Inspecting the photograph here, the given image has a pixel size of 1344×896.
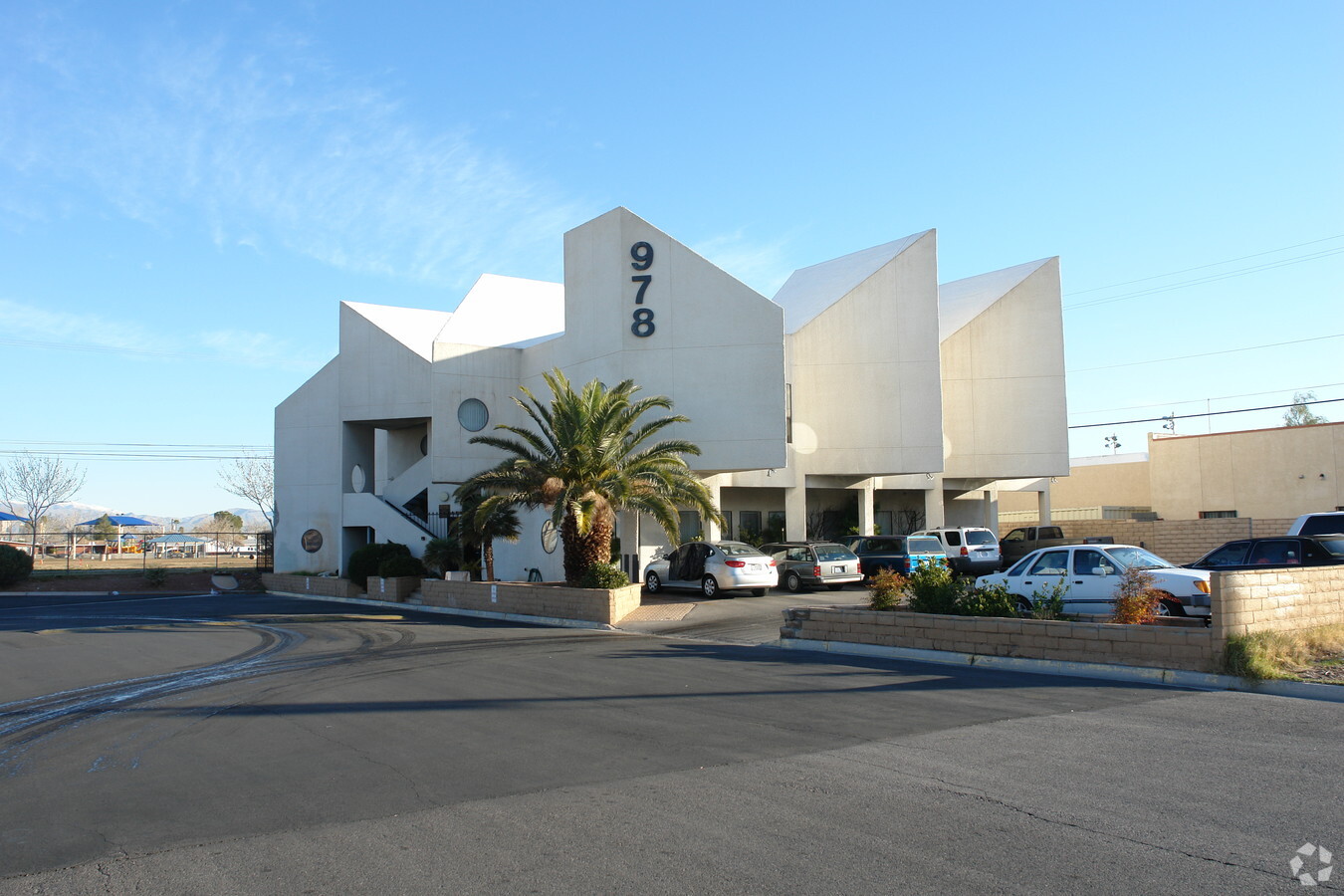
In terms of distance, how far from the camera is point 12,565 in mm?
41312

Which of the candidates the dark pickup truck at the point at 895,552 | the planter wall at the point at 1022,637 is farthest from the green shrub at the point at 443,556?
the planter wall at the point at 1022,637

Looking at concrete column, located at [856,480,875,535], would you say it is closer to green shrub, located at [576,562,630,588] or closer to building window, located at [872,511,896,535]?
building window, located at [872,511,896,535]

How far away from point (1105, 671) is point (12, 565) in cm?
4420

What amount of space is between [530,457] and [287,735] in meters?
15.4

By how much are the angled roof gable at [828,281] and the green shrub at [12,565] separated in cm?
3384

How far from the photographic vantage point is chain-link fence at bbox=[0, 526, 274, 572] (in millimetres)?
47156

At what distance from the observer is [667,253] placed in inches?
1134

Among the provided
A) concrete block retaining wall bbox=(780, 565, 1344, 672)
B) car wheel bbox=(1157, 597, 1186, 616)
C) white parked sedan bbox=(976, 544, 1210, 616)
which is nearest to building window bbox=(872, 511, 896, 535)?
white parked sedan bbox=(976, 544, 1210, 616)

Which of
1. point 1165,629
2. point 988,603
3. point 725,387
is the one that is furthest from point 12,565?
point 1165,629

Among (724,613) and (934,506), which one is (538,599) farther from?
(934,506)

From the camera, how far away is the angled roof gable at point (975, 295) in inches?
1524

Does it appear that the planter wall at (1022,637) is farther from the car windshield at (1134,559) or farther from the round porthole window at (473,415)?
the round porthole window at (473,415)

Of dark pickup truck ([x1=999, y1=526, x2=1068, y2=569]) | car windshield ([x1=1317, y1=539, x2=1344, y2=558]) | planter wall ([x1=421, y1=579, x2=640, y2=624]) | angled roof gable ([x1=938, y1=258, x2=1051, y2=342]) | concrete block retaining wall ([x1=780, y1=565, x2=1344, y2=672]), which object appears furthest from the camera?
angled roof gable ([x1=938, y1=258, x2=1051, y2=342])

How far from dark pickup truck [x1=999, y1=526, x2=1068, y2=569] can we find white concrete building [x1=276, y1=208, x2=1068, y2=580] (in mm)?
2280
